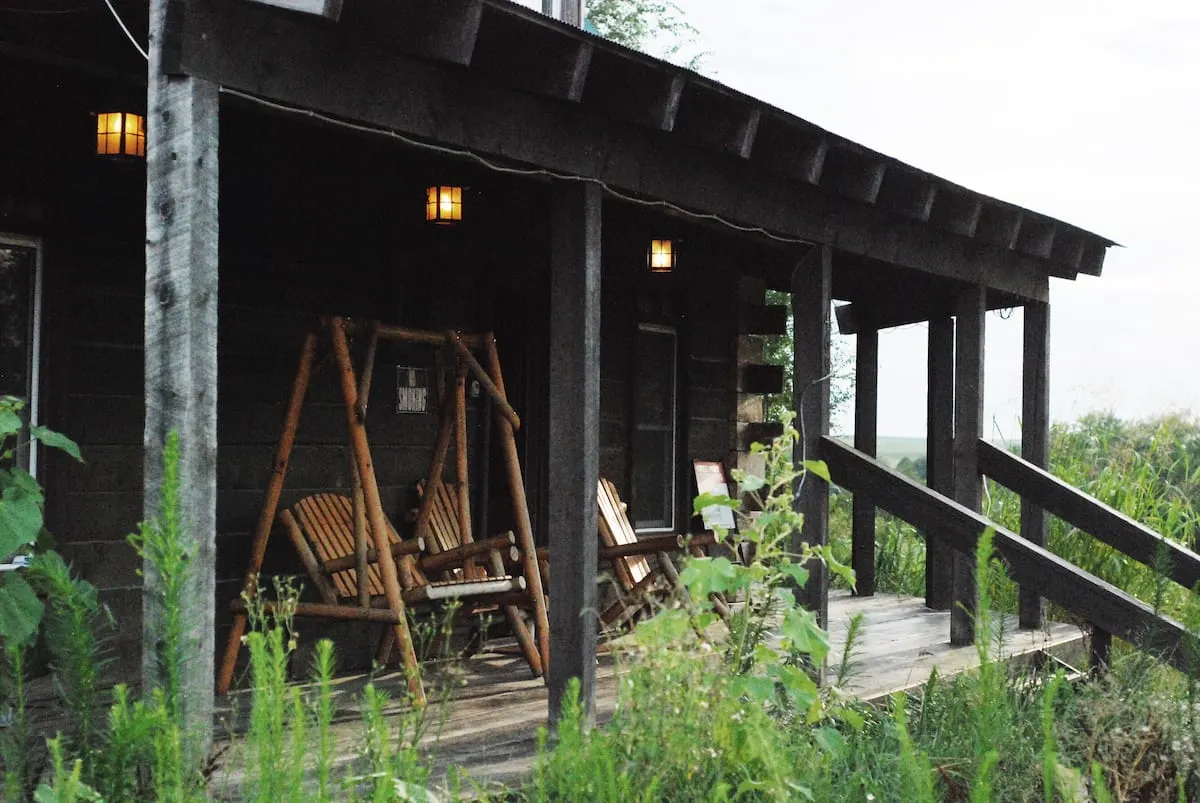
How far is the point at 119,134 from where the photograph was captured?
4250mm

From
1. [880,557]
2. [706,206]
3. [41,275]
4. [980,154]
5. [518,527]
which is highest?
[980,154]

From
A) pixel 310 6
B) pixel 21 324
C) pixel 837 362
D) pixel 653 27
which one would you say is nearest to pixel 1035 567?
pixel 310 6

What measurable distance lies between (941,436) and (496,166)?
5.09 m

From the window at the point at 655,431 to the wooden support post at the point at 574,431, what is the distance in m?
3.02

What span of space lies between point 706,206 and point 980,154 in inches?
2102

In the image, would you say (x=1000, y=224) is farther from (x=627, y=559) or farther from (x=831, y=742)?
(x=831, y=742)

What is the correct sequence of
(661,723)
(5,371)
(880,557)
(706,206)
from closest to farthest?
1. (661,723)
2. (5,371)
3. (706,206)
4. (880,557)

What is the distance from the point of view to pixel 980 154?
54625mm

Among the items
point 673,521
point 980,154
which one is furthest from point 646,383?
point 980,154

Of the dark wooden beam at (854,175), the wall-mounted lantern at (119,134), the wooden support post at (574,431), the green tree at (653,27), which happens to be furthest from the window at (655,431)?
the green tree at (653,27)

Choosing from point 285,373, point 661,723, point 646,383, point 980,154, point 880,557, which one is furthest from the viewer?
point 980,154

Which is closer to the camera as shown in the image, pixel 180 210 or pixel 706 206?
pixel 180 210

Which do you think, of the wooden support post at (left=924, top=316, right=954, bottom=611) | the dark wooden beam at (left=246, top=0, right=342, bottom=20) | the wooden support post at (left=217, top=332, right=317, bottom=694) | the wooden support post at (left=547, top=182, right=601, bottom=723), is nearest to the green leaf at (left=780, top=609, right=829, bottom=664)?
the wooden support post at (left=547, top=182, right=601, bottom=723)

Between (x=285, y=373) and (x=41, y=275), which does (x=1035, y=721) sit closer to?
(x=285, y=373)
